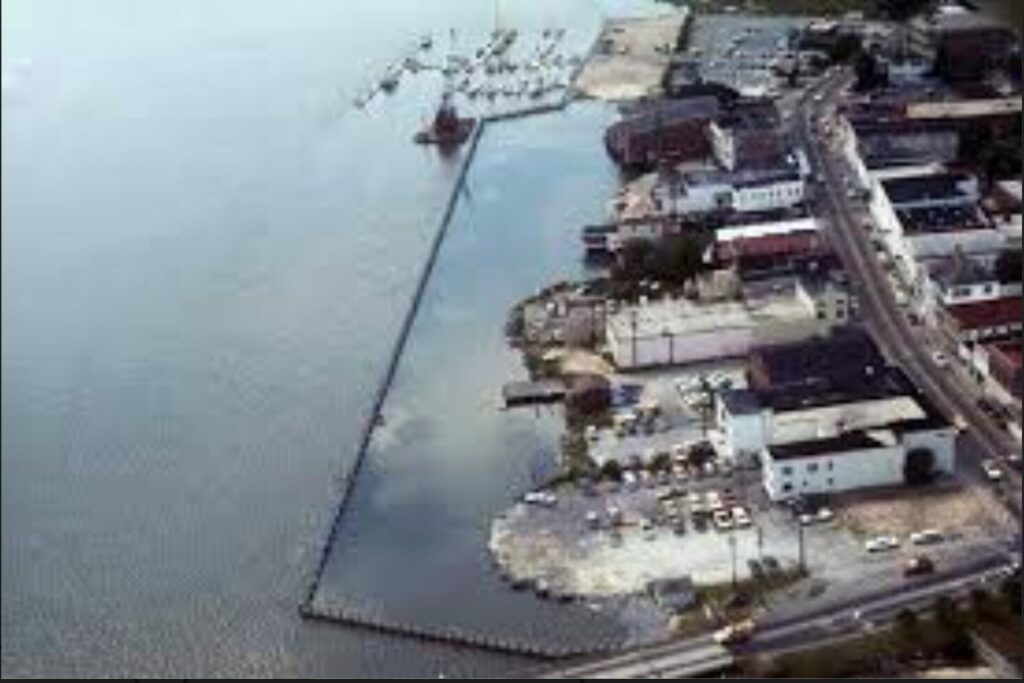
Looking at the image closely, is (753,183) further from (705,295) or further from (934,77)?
(934,77)

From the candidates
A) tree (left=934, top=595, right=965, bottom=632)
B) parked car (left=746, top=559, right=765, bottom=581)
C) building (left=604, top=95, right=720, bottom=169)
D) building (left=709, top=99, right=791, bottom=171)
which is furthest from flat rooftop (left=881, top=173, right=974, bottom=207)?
tree (left=934, top=595, right=965, bottom=632)

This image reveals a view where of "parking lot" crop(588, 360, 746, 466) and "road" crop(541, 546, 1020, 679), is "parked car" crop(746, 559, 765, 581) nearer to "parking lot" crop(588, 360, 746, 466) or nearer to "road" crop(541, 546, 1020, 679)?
"road" crop(541, 546, 1020, 679)

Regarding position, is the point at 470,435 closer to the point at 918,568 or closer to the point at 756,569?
the point at 756,569

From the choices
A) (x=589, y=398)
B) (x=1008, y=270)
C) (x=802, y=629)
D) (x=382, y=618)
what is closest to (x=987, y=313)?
(x=1008, y=270)

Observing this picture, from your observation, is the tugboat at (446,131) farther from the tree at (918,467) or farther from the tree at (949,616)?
the tree at (949,616)

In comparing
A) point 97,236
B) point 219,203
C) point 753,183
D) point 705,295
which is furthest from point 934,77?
point 97,236

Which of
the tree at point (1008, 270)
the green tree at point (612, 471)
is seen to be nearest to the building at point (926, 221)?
the tree at point (1008, 270)
